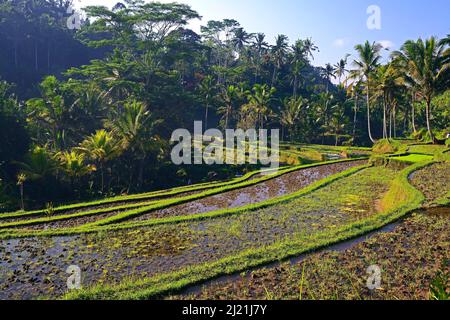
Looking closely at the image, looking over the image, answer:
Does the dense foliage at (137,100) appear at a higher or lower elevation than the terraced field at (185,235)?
higher

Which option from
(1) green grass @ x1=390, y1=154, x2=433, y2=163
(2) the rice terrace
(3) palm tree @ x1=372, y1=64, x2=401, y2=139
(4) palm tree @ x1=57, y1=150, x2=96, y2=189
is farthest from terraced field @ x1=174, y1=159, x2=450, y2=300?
(3) palm tree @ x1=372, y1=64, x2=401, y2=139

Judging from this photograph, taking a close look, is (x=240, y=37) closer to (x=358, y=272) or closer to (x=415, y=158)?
(x=415, y=158)

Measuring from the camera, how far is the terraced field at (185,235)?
8.20m

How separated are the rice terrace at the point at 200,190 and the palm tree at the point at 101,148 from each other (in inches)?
4.8

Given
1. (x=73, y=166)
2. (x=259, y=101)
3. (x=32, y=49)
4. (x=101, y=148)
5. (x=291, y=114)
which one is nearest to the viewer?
(x=73, y=166)

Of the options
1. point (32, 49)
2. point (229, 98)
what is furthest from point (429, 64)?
point (32, 49)

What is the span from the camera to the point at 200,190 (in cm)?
2091

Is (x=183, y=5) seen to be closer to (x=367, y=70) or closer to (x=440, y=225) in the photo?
(x=367, y=70)

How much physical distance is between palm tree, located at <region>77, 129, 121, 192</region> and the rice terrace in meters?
0.12

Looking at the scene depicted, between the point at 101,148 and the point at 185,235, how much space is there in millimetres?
14551

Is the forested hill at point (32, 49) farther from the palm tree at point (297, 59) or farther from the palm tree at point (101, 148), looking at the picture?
the palm tree at point (297, 59)

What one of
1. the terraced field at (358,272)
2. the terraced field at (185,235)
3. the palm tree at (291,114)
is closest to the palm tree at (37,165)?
the terraced field at (185,235)
